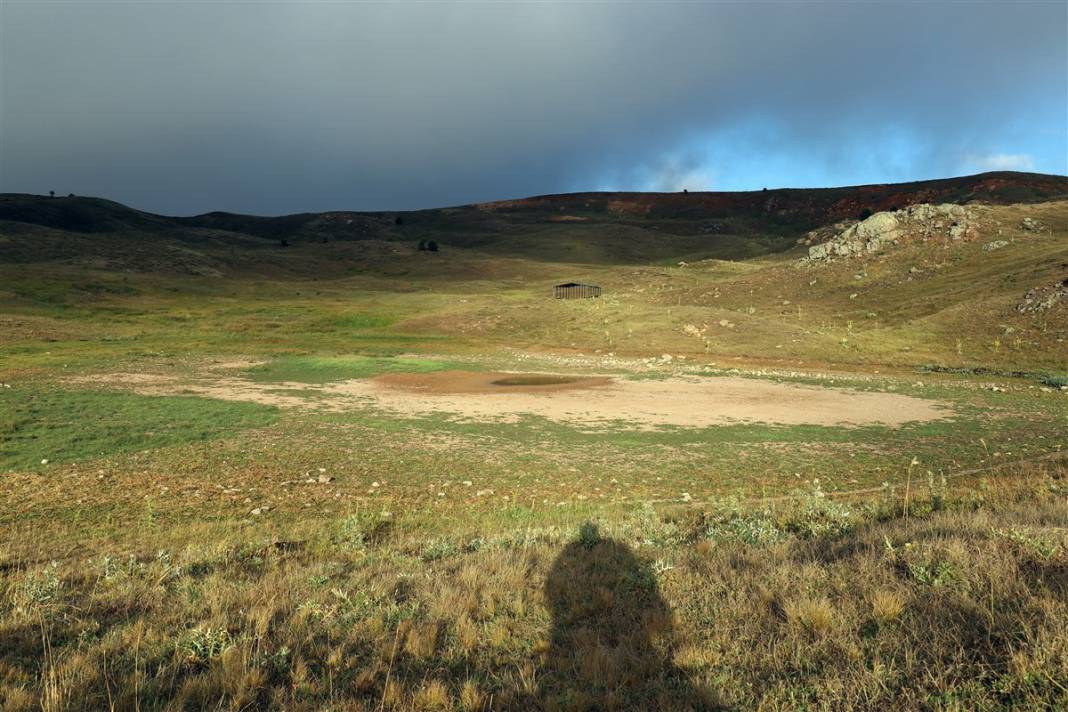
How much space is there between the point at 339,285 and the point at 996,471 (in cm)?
8155

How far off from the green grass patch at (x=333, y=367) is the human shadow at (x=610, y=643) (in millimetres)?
23360

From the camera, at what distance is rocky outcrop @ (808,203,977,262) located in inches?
2245

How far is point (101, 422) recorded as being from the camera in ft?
59.0

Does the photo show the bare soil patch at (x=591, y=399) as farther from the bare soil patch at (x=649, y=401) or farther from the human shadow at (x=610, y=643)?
the human shadow at (x=610, y=643)

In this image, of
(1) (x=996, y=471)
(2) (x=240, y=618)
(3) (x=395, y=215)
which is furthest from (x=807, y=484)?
(3) (x=395, y=215)

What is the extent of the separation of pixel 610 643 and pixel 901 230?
66570mm

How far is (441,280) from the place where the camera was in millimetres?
93375

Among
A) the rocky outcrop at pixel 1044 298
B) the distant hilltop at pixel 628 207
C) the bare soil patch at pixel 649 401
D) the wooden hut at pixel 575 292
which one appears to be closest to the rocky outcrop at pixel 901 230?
the rocky outcrop at pixel 1044 298

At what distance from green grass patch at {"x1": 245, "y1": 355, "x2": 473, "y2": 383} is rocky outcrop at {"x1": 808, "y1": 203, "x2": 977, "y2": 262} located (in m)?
44.6

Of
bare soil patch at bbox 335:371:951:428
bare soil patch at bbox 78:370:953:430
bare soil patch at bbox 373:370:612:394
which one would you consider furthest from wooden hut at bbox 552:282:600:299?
bare soil patch at bbox 335:371:951:428

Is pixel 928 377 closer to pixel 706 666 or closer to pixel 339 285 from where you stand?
pixel 706 666

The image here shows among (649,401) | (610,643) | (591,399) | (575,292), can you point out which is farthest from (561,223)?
(610,643)

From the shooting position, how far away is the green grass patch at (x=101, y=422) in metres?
15.0

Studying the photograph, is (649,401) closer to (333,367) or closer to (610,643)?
(333,367)
